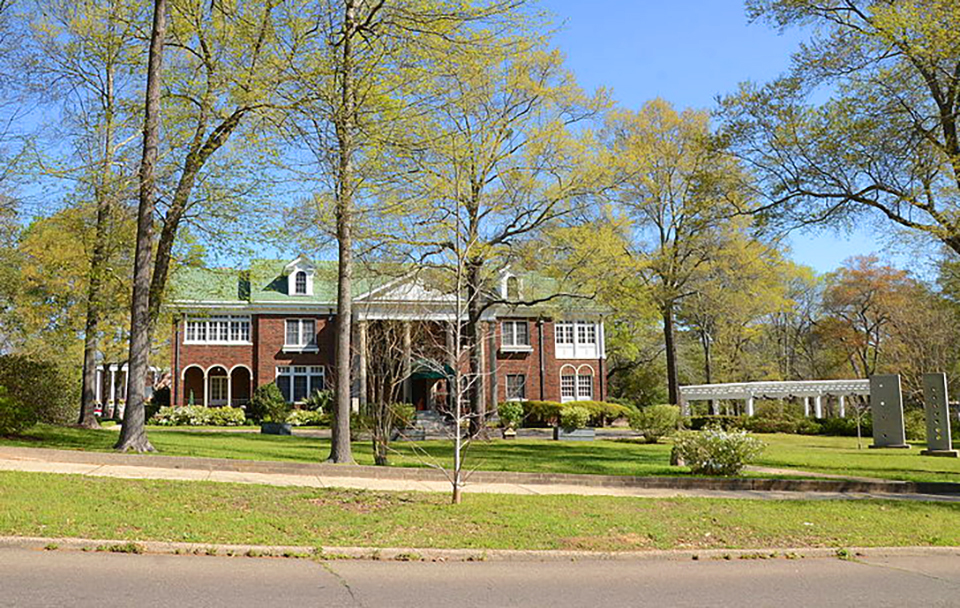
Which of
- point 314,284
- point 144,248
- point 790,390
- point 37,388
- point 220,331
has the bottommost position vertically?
point 790,390

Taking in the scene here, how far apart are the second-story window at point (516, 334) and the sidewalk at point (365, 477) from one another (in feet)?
98.7

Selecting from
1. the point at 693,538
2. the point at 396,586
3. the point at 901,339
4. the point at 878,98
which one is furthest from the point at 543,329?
the point at 396,586

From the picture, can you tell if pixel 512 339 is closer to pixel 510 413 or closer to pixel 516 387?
pixel 516 387

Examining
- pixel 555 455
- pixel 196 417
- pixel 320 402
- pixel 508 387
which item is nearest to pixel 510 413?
pixel 508 387

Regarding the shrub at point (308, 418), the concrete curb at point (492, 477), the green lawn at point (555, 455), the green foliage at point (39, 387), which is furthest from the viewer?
the shrub at point (308, 418)

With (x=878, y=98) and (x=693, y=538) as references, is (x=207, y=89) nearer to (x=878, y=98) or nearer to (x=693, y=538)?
(x=693, y=538)

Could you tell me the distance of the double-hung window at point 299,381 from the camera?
42.3 m

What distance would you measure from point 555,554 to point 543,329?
122 ft

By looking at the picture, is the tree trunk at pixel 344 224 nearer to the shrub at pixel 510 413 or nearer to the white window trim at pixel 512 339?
the shrub at pixel 510 413

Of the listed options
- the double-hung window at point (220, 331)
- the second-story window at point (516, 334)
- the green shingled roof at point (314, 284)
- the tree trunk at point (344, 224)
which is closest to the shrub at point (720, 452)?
the tree trunk at point (344, 224)

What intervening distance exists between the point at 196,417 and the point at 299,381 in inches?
281

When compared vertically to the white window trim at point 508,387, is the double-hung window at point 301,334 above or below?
above

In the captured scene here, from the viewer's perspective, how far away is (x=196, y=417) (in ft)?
119

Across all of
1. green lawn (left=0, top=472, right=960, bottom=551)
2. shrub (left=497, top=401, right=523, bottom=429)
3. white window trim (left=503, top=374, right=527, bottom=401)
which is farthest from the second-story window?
green lawn (left=0, top=472, right=960, bottom=551)
